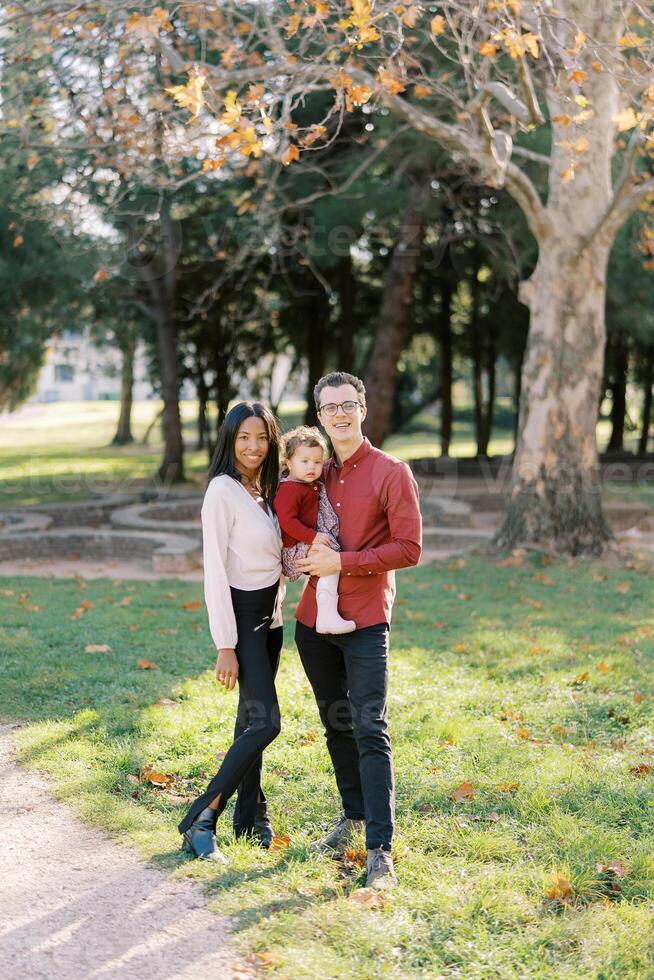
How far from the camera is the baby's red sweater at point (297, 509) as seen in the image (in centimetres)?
371

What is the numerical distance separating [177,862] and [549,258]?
8.43 meters

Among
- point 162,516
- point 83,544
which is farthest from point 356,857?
point 162,516

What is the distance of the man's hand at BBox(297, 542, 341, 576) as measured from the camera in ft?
11.7

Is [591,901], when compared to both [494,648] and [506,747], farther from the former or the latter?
[494,648]

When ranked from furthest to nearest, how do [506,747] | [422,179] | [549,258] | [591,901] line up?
[422,179]
[549,258]
[506,747]
[591,901]

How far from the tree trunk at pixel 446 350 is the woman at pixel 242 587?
819 inches

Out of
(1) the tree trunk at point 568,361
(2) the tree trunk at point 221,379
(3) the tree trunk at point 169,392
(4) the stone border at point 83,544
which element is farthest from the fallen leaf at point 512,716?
(2) the tree trunk at point 221,379

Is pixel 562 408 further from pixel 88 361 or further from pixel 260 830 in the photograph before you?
pixel 88 361

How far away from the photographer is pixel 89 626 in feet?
25.5

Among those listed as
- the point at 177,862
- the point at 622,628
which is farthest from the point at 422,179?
the point at 177,862

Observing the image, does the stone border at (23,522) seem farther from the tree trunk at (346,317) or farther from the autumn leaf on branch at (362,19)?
the autumn leaf on branch at (362,19)

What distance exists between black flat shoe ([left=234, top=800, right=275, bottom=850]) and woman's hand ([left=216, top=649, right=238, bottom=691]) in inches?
25.7

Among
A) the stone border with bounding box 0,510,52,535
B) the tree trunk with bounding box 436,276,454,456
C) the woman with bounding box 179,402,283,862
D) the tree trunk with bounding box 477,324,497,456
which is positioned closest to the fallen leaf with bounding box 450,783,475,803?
the woman with bounding box 179,402,283,862

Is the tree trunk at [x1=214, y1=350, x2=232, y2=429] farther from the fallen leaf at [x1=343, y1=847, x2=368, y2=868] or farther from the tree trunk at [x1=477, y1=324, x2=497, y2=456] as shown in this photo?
the fallen leaf at [x1=343, y1=847, x2=368, y2=868]
